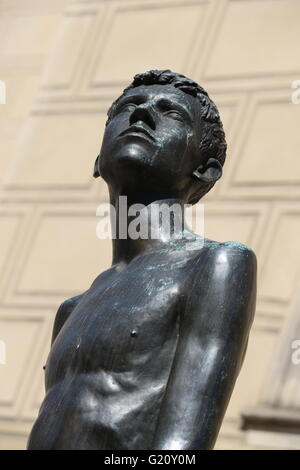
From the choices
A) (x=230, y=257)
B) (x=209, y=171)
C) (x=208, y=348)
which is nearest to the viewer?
(x=208, y=348)

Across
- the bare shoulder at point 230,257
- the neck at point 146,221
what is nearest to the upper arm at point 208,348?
the bare shoulder at point 230,257

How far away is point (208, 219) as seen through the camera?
280 inches

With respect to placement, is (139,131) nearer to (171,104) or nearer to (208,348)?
(171,104)

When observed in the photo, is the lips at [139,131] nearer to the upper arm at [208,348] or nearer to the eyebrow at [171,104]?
the eyebrow at [171,104]

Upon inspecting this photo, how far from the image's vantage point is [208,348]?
10.2 ft

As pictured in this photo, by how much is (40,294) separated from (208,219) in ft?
2.89

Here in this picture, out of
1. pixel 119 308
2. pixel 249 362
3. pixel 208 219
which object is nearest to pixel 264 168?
pixel 208 219

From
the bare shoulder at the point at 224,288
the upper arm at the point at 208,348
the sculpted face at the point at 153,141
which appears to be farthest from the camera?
the sculpted face at the point at 153,141

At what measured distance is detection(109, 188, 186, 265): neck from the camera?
134 inches

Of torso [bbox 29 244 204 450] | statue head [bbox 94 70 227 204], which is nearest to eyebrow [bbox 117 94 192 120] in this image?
statue head [bbox 94 70 227 204]

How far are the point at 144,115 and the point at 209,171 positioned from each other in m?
0.21

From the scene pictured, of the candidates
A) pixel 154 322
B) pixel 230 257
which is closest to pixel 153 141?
pixel 230 257

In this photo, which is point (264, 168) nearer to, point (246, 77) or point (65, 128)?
point (246, 77)

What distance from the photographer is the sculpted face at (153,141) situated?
11.1 feet
